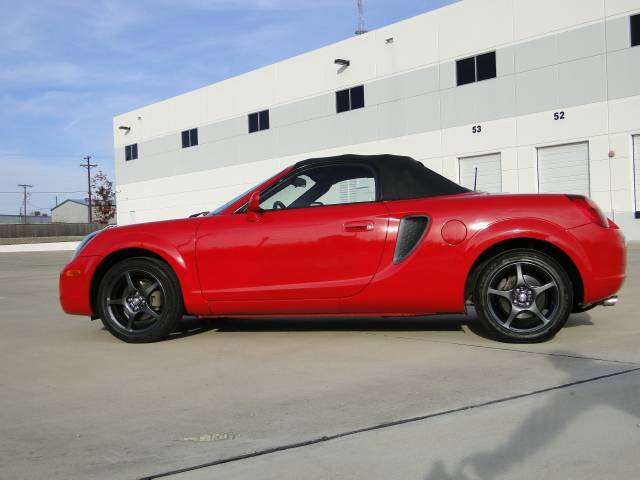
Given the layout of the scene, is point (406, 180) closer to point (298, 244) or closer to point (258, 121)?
point (298, 244)

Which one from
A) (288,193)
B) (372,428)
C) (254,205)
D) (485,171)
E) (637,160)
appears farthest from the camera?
(485,171)

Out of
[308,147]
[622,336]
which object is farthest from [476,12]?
[622,336]

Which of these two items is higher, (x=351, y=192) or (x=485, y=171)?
(x=485, y=171)

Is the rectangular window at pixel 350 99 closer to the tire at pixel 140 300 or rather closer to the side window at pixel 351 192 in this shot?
the side window at pixel 351 192

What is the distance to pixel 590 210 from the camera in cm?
486

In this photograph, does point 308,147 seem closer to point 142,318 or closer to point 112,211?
point 142,318

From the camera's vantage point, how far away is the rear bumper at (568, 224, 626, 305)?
475 centimetres

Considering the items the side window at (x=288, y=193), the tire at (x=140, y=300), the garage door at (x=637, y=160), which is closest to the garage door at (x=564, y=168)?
the garage door at (x=637, y=160)

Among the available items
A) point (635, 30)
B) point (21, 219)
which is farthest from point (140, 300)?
point (21, 219)

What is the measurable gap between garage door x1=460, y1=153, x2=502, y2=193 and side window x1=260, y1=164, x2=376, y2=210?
2062 centimetres

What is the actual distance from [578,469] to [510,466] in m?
0.25

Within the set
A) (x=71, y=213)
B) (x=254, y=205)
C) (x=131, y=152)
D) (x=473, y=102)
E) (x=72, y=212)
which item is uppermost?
(x=131, y=152)

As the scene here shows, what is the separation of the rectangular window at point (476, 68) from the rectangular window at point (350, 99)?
515 centimetres

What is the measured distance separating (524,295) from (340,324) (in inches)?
74.6
